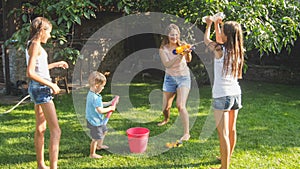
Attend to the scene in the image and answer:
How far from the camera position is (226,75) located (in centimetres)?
267

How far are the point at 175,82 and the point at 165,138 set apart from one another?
0.64 meters

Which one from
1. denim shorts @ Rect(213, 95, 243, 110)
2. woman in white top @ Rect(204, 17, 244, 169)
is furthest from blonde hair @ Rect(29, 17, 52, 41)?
denim shorts @ Rect(213, 95, 243, 110)

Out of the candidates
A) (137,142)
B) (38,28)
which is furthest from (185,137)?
(38,28)

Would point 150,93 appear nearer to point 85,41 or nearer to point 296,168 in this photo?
point 85,41

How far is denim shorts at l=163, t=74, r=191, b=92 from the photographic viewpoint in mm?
3695

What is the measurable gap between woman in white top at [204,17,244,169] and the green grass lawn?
19.5 inches

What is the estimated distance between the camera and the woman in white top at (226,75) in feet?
8.51

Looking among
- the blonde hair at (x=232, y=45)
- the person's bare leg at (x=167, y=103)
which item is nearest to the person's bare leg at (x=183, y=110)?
the person's bare leg at (x=167, y=103)

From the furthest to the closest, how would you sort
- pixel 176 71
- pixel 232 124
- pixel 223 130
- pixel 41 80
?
1. pixel 176 71
2. pixel 232 124
3. pixel 223 130
4. pixel 41 80

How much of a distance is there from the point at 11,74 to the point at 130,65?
2833 mm

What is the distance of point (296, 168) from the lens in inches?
116

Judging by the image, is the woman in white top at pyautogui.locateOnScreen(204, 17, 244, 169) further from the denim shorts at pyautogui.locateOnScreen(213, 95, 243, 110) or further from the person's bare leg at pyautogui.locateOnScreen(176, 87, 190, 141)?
the person's bare leg at pyautogui.locateOnScreen(176, 87, 190, 141)

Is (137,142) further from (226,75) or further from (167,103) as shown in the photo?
(226,75)

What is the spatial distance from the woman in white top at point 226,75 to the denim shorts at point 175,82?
3.14 ft
